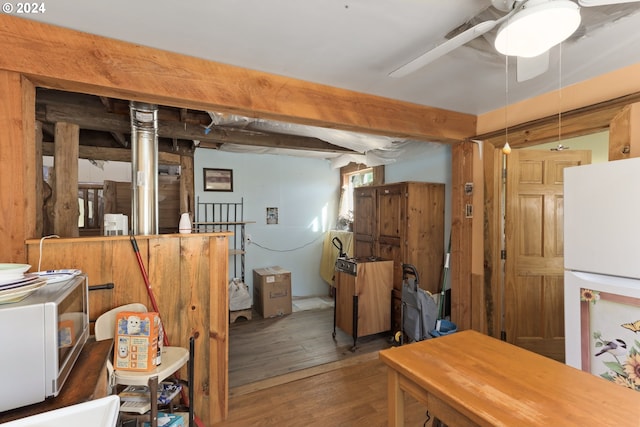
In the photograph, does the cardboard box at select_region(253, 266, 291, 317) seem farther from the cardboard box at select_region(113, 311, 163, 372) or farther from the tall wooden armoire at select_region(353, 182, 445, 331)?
the cardboard box at select_region(113, 311, 163, 372)

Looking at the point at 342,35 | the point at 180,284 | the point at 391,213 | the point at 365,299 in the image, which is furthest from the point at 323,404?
the point at 342,35

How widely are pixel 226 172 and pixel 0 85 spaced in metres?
3.13

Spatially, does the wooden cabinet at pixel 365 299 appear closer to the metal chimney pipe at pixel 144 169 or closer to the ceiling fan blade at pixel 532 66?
the metal chimney pipe at pixel 144 169

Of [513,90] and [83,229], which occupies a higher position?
[513,90]

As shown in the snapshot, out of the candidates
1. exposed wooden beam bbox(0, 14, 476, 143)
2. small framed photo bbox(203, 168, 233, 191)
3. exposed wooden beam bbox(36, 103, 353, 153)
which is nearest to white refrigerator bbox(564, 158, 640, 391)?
exposed wooden beam bbox(0, 14, 476, 143)

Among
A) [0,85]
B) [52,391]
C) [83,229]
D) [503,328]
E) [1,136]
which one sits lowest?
[503,328]

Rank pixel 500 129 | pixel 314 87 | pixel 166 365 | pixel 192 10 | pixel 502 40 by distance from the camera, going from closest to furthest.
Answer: pixel 502 40, pixel 192 10, pixel 166 365, pixel 314 87, pixel 500 129

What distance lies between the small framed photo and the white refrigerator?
405cm

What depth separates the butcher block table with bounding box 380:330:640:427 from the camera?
0.92 m

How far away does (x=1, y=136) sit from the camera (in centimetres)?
149

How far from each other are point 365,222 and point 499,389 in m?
2.99

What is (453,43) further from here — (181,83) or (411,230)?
(411,230)

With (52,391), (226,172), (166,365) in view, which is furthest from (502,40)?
(226,172)

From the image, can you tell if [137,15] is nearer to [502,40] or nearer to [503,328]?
[502,40]
